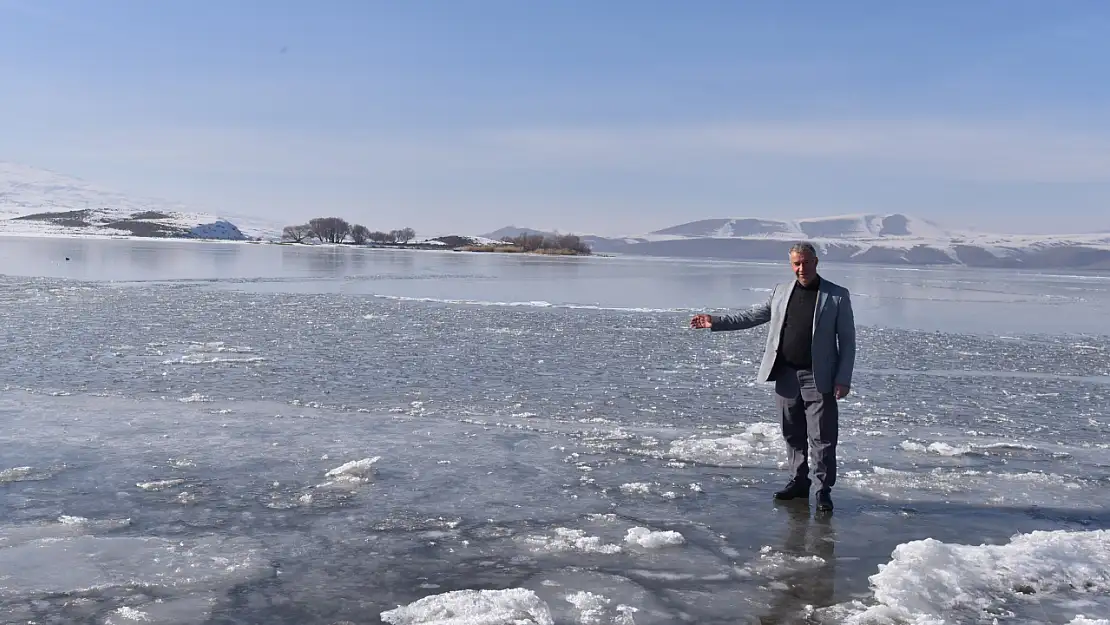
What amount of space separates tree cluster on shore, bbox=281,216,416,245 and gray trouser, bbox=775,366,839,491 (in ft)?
552

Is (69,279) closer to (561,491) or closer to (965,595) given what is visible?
(561,491)

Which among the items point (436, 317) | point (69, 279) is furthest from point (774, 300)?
point (69, 279)

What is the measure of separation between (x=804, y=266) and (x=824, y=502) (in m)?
1.71

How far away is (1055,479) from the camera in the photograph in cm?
736

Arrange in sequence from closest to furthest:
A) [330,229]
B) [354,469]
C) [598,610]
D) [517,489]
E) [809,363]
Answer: [598,610]
[809,363]
[517,489]
[354,469]
[330,229]

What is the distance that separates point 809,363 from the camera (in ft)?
21.0

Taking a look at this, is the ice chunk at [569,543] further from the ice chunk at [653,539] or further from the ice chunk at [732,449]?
the ice chunk at [732,449]

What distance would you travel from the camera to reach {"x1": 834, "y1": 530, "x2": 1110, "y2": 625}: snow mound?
454 centimetres

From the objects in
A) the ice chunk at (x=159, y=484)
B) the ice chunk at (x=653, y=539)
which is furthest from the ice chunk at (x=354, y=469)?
the ice chunk at (x=653, y=539)

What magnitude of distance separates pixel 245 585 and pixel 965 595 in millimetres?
3925

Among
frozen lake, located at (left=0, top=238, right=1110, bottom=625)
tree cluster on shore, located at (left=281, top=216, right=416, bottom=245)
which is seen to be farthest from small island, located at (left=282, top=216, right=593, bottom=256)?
frozen lake, located at (left=0, top=238, right=1110, bottom=625)

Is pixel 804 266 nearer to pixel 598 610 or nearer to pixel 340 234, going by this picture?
pixel 598 610

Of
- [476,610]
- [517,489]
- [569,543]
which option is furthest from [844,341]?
[476,610]

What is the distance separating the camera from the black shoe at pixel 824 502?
245 inches
